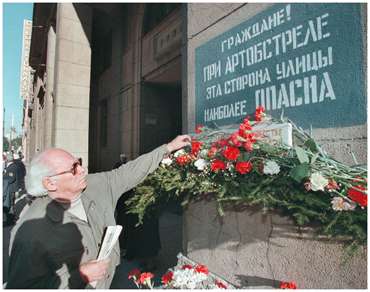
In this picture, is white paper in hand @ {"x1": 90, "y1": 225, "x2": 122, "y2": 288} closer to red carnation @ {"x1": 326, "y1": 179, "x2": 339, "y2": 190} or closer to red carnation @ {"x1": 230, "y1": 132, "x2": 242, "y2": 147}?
red carnation @ {"x1": 230, "y1": 132, "x2": 242, "y2": 147}

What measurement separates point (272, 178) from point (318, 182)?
12.6 inches

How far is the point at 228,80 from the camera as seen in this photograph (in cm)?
263

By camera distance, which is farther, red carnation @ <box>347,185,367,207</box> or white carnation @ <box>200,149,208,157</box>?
white carnation @ <box>200,149,208,157</box>

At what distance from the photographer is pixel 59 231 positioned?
1724mm

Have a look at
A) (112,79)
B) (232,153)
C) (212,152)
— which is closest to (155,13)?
(112,79)

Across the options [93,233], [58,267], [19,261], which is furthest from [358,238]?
[19,261]

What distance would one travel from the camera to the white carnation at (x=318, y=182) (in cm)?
150

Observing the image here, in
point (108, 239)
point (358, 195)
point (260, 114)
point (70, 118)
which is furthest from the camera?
point (70, 118)

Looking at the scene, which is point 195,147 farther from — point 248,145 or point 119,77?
point 119,77

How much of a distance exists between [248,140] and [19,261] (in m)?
1.61

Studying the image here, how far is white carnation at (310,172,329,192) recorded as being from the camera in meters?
1.50

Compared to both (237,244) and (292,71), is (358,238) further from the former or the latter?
(292,71)

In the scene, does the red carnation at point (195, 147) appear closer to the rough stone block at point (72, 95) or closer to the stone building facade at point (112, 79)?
the stone building facade at point (112, 79)

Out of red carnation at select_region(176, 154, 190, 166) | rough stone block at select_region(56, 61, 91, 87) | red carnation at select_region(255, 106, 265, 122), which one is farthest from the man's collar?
rough stone block at select_region(56, 61, 91, 87)
